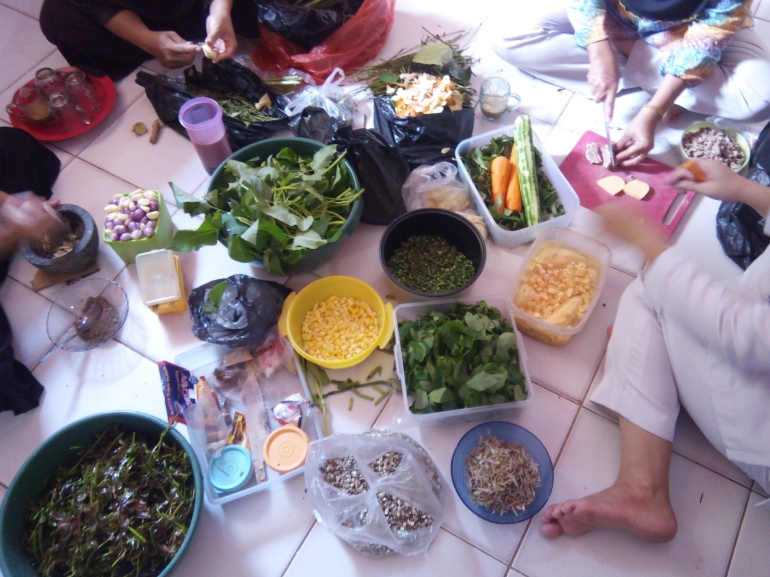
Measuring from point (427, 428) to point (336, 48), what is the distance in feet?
4.36

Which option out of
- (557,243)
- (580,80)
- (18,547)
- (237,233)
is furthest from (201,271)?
(580,80)

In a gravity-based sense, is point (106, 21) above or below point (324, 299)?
above

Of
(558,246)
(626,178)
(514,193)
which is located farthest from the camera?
(626,178)

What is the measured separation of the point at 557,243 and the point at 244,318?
33.3 inches

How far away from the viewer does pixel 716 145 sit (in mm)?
1564

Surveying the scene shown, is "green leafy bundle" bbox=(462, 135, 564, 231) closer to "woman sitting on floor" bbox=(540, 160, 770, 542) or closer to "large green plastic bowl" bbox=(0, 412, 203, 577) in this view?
"woman sitting on floor" bbox=(540, 160, 770, 542)

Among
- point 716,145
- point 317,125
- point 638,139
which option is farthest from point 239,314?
point 716,145

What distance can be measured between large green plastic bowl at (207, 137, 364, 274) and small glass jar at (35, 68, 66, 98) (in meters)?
0.71

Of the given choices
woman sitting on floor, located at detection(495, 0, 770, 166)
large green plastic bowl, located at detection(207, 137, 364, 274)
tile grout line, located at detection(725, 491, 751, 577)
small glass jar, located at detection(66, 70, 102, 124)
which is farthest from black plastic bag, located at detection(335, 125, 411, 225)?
tile grout line, located at detection(725, 491, 751, 577)

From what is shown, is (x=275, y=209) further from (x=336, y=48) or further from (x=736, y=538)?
(x=736, y=538)

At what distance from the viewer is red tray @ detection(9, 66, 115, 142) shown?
1.68 meters

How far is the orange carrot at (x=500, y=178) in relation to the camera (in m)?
1.50

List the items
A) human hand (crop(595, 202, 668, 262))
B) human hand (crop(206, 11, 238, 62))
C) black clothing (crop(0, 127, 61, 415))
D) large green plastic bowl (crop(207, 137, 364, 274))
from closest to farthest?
human hand (crop(595, 202, 668, 262)), black clothing (crop(0, 127, 61, 415)), large green plastic bowl (crop(207, 137, 364, 274)), human hand (crop(206, 11, 238, 62))

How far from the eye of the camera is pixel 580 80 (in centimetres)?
180
